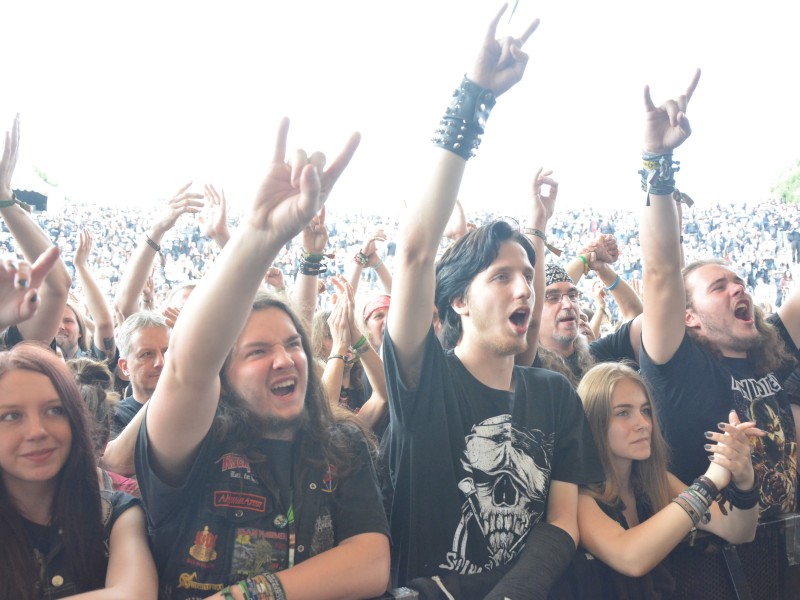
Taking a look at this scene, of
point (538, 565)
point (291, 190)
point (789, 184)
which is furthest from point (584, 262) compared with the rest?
point (789, 184)

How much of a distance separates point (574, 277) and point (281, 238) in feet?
9.00

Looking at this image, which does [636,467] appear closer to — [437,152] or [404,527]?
[404,527]

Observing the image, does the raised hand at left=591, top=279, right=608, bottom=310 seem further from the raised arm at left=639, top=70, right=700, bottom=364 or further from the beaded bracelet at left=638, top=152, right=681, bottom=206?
the beaded bracelet at left=638, top=152, right=681, bottom=206

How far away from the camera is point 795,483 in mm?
2693

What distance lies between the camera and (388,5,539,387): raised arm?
6.44ft

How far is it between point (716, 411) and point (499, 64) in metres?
1.50

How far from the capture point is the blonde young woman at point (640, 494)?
6.97 ft

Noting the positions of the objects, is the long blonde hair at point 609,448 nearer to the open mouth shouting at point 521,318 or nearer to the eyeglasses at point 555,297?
the open mouth shouting at point 521,318

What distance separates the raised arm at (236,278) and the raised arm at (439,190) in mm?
437

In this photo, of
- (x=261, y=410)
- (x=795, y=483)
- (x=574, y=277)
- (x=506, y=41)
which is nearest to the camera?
(x=261, y=410)

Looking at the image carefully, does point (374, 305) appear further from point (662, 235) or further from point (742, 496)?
point (742, 496)

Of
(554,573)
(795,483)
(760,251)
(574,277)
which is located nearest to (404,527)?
(554,573)

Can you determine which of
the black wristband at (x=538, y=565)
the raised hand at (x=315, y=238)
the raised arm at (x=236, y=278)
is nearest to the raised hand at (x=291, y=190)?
the raised arm at (x=236, y=278)

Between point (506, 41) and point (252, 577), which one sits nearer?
point (252, 577)
